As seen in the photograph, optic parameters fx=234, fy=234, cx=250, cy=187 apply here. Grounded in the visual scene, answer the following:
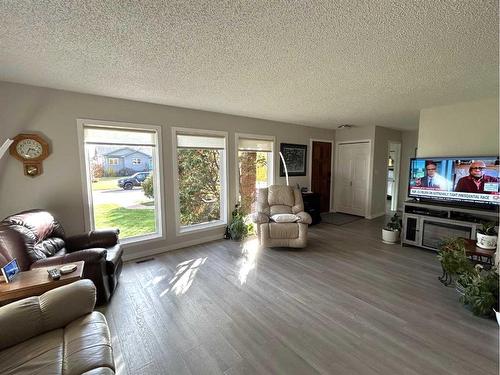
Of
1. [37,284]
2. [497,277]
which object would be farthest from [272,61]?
[497,277]

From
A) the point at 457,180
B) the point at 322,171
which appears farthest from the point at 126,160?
the point at 457,180

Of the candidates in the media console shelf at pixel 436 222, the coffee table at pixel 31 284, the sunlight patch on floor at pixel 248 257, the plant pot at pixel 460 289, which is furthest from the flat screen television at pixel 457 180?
the coffee table at pixel 31 284

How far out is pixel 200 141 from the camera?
4.04 metres

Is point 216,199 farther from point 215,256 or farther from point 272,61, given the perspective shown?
point 272,61

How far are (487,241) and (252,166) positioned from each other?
3631 millimetres

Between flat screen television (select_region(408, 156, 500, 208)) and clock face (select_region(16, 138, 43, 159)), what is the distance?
17.4 ft

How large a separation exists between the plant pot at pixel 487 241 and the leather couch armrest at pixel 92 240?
4.31 m

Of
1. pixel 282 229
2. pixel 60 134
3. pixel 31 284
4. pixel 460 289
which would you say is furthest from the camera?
pixel 282 229

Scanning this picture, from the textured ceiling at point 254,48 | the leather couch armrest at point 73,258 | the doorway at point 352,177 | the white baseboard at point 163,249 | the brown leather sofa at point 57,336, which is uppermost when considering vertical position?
the textured ceiling at point 254,48

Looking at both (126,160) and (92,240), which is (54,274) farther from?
(126,160)

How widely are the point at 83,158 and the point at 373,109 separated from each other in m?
4.42

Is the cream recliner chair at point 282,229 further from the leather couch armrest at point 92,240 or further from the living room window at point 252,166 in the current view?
the leather couch armrest at point 92,240

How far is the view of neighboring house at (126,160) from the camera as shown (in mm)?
3344

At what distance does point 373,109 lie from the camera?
390cm
